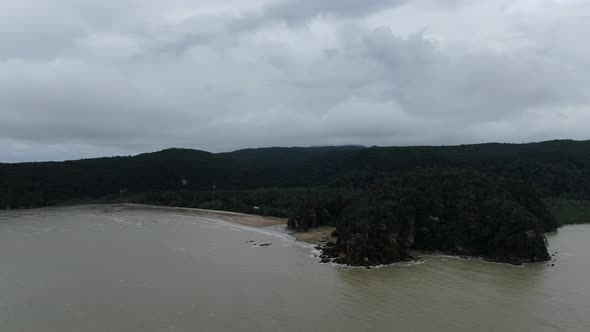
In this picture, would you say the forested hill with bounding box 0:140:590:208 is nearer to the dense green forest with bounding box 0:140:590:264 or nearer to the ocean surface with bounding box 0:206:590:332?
the dense green forest with bounding box 0:140:590:264

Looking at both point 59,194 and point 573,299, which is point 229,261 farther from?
point 59,194

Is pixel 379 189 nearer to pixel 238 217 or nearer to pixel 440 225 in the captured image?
pixel 440 225

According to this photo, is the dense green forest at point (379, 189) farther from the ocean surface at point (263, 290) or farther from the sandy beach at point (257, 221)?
the ocean surface at point (263, 290)

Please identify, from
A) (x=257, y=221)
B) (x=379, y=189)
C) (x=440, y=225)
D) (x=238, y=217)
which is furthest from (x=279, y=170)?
(x=440, y=225)

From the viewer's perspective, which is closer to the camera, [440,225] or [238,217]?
[440,225]

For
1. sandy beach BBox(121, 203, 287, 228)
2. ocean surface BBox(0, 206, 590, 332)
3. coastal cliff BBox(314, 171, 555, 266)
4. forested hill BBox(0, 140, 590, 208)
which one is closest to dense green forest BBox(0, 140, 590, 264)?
coastal cliff BBox(314, 171, 555, 266)
